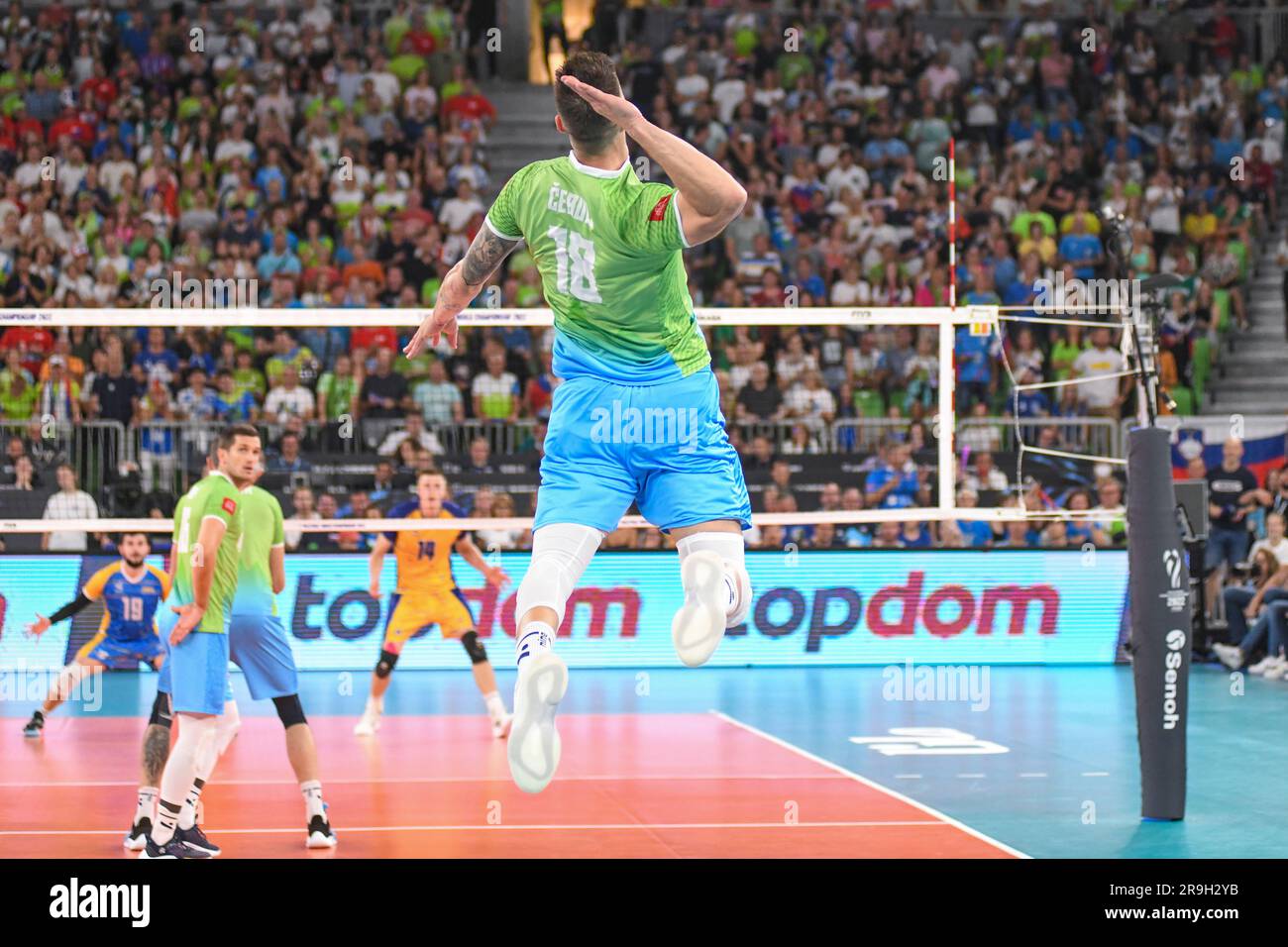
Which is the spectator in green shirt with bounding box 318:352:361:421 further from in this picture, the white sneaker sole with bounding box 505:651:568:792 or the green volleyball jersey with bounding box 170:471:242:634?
the white sneaker sole with bounding box 505:651:568:792

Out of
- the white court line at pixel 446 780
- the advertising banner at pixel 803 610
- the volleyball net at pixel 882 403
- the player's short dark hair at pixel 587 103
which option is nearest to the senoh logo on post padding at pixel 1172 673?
the volleyball net at pixel 882 403

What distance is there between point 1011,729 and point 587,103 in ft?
26.9

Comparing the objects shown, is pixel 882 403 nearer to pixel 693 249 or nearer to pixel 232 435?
pixel 693 249

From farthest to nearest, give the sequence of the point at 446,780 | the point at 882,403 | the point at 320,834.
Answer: the point at 882,403, the point at 446,780, the point at 320,834

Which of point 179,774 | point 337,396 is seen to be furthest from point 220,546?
point 337,396

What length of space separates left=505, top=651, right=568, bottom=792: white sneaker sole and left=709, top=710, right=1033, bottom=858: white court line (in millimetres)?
3473

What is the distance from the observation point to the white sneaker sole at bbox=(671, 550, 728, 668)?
16.5 ft

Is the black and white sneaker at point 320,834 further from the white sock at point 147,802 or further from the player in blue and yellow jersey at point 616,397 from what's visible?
the player in blue and yellow jersey at point 616,397

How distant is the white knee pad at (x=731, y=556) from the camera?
5.23 m

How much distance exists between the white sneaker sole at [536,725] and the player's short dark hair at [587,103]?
1.61 m

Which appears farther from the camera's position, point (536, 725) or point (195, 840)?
point (195, 840)

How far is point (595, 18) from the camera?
882 inches

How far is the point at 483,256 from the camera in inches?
221

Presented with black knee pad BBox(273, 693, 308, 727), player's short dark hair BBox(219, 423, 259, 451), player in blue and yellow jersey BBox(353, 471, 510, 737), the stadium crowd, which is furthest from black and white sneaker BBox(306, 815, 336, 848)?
the stadium crowd
